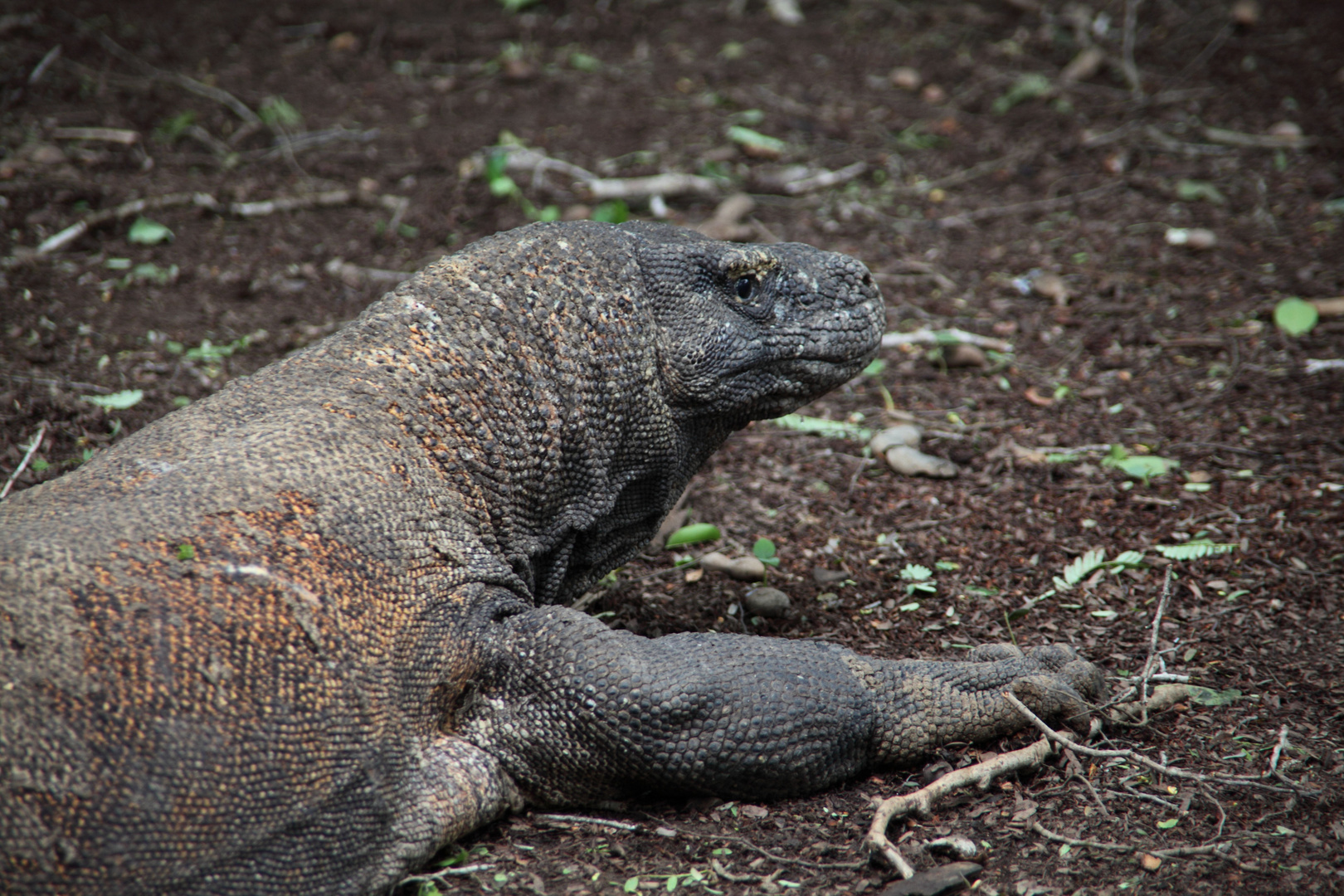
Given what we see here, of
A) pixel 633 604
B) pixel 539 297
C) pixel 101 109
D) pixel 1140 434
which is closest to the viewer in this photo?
pixel 539 297

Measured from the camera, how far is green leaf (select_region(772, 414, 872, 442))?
244 inches

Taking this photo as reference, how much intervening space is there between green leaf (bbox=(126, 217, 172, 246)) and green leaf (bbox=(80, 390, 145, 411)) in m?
2.01

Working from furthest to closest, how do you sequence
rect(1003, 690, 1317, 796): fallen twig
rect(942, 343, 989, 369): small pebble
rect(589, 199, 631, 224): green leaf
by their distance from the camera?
rect(589, 199, 631, 224): green leaf < rect(942, 343, 989, 369): small pebble < rect(1003, 690, 1317, 796): fallen twig

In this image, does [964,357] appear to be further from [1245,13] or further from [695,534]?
[1245,13]

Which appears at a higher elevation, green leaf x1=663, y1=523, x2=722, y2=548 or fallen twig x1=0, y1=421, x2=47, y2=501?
fallen twig x1=0, y1=421, x2=47, y2=501

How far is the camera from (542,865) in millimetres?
3318

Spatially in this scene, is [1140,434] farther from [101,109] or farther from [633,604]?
[101,109]

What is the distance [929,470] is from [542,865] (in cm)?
323

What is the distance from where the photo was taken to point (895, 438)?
19.7ft

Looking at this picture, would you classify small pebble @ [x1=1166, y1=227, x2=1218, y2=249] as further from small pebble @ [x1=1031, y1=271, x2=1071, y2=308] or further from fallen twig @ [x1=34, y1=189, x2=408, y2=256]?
fallen twig @ [x1=34, y1=189, x2=408, y2=256]

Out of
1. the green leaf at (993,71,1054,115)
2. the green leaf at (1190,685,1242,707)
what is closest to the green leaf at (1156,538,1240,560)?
the green leaf at (1190,685,1242,707)

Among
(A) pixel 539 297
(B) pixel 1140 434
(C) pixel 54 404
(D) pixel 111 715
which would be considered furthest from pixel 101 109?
(B) pixel 1140 434

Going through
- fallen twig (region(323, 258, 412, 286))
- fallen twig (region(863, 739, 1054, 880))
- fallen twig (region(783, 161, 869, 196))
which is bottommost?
fallen twig (region(863, 739, 1054, 880))

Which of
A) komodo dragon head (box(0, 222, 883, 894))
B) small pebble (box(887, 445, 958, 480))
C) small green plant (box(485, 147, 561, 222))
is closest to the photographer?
komodo dragon head (box(0, 222, 883, 894))
